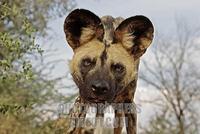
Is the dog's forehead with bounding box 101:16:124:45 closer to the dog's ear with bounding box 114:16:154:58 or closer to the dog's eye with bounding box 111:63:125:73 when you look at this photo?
the dog's ear with bounding box 114:16:154:58

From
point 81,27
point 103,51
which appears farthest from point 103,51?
point 81,27

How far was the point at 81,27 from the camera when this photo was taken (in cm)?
446

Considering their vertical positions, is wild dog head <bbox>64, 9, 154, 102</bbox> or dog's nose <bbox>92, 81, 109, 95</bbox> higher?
wild dog head <bbox>64, 9, 154, 102</bbox>

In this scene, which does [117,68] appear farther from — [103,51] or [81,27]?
[81,27]

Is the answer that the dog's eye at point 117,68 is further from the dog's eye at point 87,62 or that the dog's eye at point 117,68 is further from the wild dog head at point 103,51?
the dog's eye at point 87,62

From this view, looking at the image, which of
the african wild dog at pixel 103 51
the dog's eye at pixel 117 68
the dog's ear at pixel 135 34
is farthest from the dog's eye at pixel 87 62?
the dog's ear at pixel 135 34

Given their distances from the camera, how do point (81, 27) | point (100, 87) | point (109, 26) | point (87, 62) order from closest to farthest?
point (100, 87) < point (87, 62) < point (81, 27) < point (109, 26)

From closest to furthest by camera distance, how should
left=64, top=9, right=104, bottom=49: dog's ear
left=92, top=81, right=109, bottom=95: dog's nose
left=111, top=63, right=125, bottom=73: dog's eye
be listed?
1. left=92, top=81, right=109, bottom=95: dog's nose
2. left=111, top=63, right=125, bottom=73: dog's eye
3. left=64, top=9, right=104, bottom=49: dog's ear

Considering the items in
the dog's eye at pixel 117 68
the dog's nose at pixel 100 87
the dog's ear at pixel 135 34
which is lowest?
the dog's nose at pixel 100 87

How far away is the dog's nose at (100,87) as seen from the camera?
4.03 meters

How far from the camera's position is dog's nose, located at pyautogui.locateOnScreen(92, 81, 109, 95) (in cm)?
403

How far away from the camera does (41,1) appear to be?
551 inches

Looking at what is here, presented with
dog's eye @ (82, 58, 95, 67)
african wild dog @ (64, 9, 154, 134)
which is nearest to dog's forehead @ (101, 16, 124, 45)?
african wild dog @ (64, 9, 154, 134)

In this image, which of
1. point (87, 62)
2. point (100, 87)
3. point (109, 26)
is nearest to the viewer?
point (100, 87)
